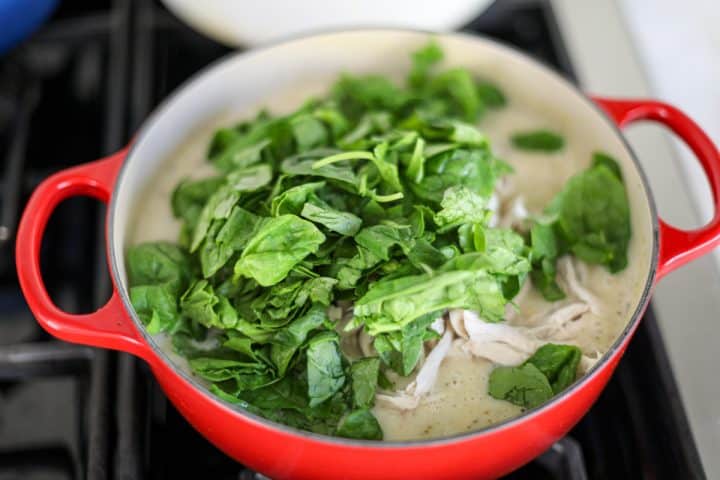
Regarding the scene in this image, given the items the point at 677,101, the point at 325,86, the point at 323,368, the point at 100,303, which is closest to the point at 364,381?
the point at 323,368

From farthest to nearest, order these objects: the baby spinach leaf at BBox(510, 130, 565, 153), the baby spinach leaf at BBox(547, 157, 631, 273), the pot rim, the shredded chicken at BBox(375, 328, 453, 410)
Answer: the baby spinach leaf at BBox(510, 130, 565, 153) → the baby spinach leaf at BBox(547, 157, 631, 273) → the shredded chicken at BBox(375, 328, 453, 410) → the pot rim

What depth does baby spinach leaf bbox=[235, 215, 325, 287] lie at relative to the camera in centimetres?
84

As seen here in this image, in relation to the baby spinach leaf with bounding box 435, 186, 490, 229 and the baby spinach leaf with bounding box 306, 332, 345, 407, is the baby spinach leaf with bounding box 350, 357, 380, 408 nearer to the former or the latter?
the baby spinach leaf with bounding box 306, 332, 345, 407

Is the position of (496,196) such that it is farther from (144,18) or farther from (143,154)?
(144,18)

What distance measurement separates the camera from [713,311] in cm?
101

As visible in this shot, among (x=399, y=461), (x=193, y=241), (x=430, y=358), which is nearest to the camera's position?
(x=399, y=461)

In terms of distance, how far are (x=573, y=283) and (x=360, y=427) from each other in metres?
0.30

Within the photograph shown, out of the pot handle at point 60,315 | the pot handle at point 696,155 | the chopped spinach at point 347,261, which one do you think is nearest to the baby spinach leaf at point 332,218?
the chopped spinach at point 347,261

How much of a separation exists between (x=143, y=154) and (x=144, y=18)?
403 millimetres

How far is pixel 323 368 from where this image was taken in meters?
0.84

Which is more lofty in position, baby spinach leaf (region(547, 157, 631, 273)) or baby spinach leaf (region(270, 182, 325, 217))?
baby spinach leaf (region(270, 182, 325, 217))

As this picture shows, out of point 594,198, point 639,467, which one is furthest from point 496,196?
point 639,467

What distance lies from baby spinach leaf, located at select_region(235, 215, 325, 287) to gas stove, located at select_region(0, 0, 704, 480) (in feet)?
0.82

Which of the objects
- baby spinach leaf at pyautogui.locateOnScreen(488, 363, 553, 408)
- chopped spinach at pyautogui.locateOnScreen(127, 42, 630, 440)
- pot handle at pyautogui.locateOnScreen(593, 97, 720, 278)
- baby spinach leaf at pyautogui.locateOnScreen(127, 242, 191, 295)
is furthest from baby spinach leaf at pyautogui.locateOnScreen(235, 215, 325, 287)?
pot handle at pyautogui.locateOnScreen(593, 97, 720, 278)
